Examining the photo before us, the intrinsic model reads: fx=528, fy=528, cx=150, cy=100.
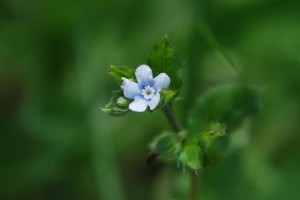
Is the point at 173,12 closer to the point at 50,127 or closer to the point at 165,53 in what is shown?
the point at 50,127

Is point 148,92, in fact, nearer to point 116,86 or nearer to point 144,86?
point 144,86

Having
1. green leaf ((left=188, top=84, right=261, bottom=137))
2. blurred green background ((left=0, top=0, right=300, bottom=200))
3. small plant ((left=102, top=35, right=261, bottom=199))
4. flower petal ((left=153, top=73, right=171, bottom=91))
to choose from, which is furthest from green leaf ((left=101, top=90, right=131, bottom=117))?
blurred green background ((left=0, top=0, right=300, bottom=200))

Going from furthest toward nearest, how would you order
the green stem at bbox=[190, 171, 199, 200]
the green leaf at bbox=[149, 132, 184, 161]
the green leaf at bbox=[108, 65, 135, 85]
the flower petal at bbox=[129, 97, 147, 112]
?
the green stem at bbox=[190, 171, 199, 200] < the green leaf at bbox=[149, 132, 184, 161] < the green leaf at bbox=[108, 65, 135, 85] < the flower petal at bbox=[129, 97, 147, 112]

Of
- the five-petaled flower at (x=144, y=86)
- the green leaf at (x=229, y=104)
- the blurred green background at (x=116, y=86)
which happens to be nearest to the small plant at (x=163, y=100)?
the five-petaled flower at (x=144, y=86)

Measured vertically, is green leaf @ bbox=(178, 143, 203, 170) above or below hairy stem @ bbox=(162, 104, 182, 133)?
below

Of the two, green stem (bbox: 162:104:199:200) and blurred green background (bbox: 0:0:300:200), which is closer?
green stem (bbox: 162:104:199:200)

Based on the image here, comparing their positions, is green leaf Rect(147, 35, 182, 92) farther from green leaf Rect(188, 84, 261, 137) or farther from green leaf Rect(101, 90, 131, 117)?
green leaf Rect(188, 84, 261, 137)

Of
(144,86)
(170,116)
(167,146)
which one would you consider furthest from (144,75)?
(167,146)
